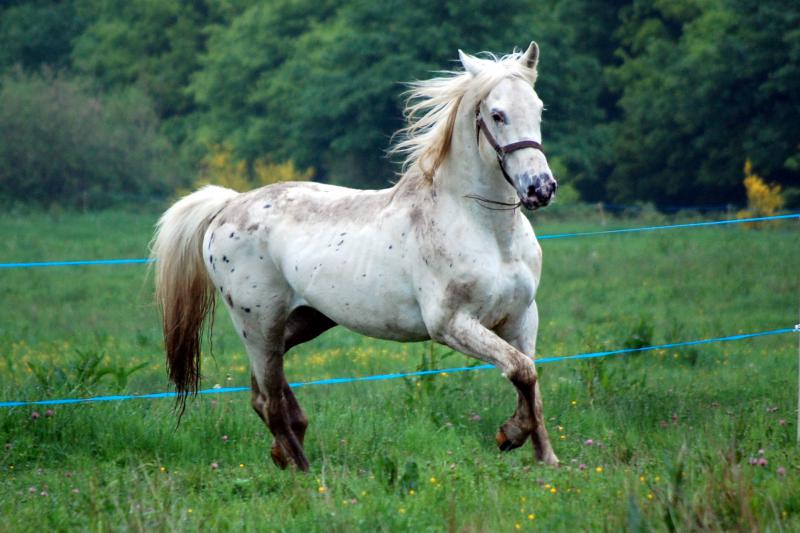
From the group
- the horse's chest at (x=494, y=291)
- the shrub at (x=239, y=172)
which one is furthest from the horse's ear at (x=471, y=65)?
the shrub at (x=239, y=172)

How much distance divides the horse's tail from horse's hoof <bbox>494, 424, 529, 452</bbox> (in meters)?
2.27

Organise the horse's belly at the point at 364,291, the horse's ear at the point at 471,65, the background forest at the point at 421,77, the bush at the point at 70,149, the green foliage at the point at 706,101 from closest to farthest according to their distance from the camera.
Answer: the horse's ear at the point at 471,65, the horse's belly at the point at 364,291, the green foliage at the point at 706,101, the background forest at the point at 421,77, the bush at the point at 70,149

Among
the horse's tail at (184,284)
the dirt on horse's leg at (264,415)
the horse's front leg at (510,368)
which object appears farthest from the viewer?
the horse's tail at (184,284)

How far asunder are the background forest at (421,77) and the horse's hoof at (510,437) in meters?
30.0

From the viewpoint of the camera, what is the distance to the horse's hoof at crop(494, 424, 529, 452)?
225 inches

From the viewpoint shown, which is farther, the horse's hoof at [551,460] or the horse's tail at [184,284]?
the horse's tail at [184,284]

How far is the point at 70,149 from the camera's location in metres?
43.9

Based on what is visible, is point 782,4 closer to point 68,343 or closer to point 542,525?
point 68,343

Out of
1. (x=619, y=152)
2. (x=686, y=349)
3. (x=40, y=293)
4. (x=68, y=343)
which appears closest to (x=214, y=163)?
(x=619, y=152)

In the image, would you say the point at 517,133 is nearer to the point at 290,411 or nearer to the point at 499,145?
the point at 499,145

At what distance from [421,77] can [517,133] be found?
119 feet

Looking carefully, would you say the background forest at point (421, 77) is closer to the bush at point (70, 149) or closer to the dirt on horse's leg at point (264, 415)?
the bush at point (70, 149)

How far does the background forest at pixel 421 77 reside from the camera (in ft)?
119

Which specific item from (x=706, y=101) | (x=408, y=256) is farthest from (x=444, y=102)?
(x=706, y=101)
